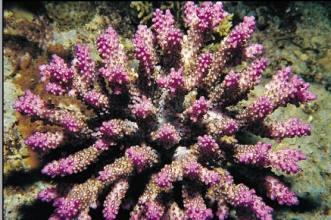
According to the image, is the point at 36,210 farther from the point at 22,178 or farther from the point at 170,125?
the point at 170,125

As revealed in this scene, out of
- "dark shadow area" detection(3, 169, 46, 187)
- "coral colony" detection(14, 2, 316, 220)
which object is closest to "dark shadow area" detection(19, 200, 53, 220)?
"dark shadow area" detection(3, 169, 46, 187)

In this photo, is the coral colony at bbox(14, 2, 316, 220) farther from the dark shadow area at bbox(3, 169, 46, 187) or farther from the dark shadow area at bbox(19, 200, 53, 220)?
the dark shadow area at bbox(3, 169, 46, 187)

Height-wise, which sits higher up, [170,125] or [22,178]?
[170,125]

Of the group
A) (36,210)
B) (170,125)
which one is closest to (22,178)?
(36,210)

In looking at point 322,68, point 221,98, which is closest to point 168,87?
point 221,98

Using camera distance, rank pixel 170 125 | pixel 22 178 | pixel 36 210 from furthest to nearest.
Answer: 1. pixel 22 178
2. pixel 36 210
3. pixel 170 125

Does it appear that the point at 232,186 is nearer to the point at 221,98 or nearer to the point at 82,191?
the point at 221,98

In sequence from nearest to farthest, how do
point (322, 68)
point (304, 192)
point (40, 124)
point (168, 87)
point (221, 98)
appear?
point (168, 87), point (221, 98), point (304, 192), point (40, 124), point (322, 68)

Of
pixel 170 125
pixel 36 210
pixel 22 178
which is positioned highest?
pixel 170 125
